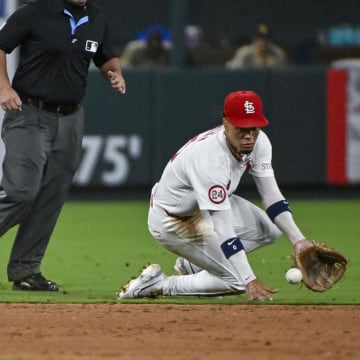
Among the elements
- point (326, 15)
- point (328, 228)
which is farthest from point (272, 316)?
point (326, 15)

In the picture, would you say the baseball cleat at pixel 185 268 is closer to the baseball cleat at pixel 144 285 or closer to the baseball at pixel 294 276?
the baseball cleat at pixel 144 285

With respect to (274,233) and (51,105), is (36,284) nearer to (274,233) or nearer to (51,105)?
(51,105)

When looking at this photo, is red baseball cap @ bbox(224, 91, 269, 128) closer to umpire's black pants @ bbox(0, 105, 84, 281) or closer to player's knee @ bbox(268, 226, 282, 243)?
player's knee @ bbox(268, 226, 282, 243)

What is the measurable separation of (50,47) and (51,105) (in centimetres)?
38

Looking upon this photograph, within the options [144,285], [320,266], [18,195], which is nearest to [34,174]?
[18,195]

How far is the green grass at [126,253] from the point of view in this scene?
796 centimetres

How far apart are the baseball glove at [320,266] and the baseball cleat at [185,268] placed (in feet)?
2.76

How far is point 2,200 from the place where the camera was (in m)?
→ 8.03

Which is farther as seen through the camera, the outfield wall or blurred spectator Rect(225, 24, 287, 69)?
blurred spectator Rect(225, 24, 287, 69)

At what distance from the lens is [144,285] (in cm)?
775

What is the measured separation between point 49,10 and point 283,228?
2.02 metres

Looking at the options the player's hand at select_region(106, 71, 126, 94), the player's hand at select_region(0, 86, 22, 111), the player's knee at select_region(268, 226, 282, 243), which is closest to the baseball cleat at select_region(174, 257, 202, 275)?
the player's knee at select_region(268, 226, 282, 243)

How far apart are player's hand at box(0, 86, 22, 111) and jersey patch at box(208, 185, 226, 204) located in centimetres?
144

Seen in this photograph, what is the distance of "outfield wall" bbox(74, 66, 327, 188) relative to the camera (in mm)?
14031
